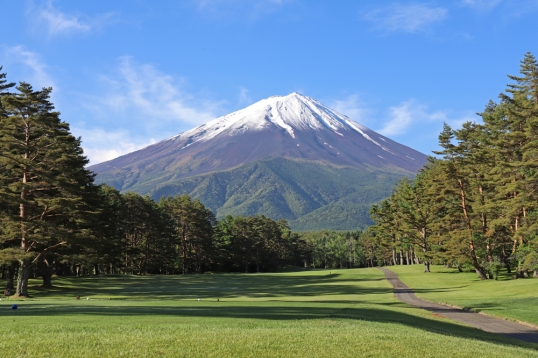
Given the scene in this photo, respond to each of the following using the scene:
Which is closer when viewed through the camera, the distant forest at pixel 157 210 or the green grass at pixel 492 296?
the green grass at pixel 492 296

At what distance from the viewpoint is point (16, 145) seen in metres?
37.4

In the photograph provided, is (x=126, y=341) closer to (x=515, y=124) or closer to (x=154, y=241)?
(x=515, y=124)

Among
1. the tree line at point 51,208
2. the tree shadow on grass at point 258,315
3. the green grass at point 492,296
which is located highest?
the tree line at point 51,208

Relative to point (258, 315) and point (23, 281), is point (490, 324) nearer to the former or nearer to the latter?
point (258, 315)

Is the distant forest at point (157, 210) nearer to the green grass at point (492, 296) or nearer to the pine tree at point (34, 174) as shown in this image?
the pine tree at point (34, 174)

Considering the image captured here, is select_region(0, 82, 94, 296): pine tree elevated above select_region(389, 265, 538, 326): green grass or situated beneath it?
elevated above

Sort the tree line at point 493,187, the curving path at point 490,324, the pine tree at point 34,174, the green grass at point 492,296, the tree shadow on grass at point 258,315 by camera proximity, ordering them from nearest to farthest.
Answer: the tree shadow on grass at point 258,315
the curving path at point 490,324
the green grass at point 492,296
the pine tree at point 34,174
the tree line at point 493,187

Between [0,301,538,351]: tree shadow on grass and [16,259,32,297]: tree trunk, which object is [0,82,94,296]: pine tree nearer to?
[16,259,32,297]: tree trunk

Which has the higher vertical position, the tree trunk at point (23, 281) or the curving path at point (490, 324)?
the tree trunk at point (23, 281)

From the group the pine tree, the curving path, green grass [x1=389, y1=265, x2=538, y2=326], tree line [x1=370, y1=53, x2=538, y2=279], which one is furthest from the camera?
tree line [x1=370, y1=53, x2=538, y2=279]

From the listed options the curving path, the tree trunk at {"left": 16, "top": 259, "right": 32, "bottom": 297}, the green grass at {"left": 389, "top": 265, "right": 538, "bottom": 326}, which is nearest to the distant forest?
the tree trunk at {"left": 16, "top": 259, "right": 32, "bottom": 297}

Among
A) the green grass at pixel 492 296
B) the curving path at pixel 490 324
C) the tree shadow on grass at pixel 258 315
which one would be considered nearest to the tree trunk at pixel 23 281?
the tree shadow on grass at pixel 258 315

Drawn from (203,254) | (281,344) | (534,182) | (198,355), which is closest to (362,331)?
(281,344)

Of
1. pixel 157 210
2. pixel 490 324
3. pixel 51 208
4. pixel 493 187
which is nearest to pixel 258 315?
pixel 490 324
